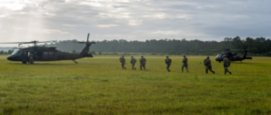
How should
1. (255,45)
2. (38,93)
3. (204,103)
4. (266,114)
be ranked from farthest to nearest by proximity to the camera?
(255,45)
(38,93)
(204,103)
(266,114)

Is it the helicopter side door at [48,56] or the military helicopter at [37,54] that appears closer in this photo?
the military helicopter at [37,54]

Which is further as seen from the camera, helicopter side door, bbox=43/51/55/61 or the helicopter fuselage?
helicopter side door, bbox=43/51/55/61

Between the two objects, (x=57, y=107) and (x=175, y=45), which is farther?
(x=175, y=45)

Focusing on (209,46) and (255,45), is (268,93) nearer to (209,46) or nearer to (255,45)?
(255,45)

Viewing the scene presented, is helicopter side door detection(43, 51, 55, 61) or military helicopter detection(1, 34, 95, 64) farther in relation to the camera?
helicopter side door detection(43, 51, 55, 61)

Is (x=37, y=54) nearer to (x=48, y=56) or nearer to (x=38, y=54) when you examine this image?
(x=38, y=54)

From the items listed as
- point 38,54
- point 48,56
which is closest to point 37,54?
point 38,54

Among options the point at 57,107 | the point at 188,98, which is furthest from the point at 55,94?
the point at 188,98

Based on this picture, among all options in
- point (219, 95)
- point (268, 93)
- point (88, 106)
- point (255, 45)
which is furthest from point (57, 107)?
point (255, 45)

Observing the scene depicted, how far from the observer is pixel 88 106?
726 cm

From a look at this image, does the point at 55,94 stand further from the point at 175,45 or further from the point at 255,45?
the point at 175,45

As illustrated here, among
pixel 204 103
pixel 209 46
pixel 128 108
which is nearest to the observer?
pixel 128 108

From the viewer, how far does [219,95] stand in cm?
923

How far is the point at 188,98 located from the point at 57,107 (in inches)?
183
